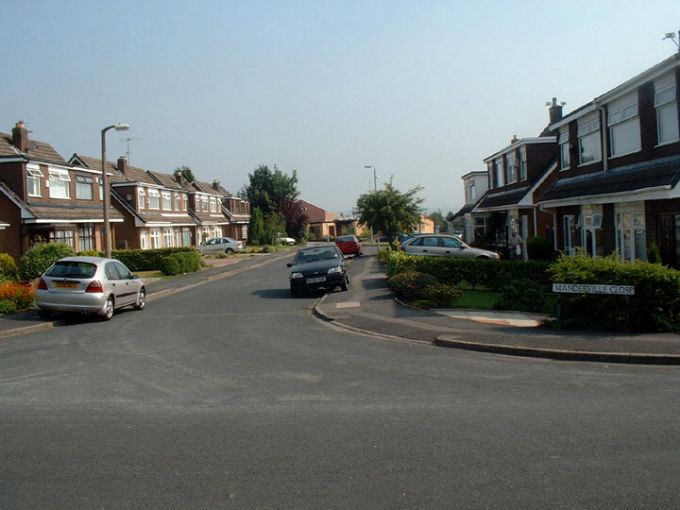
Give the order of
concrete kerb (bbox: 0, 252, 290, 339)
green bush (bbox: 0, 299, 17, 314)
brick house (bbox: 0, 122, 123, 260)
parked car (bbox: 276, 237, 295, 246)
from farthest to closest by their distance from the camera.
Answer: parked car (bbox: 276, 237, 295, 246) < brick house (bbox: 0, 122, 123, 260) < green bush (bbox: 0, 299, 17, 314) < concrete kerb (bbox: 0, 252, 290, 339)

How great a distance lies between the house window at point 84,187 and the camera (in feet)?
122

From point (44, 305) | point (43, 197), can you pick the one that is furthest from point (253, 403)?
point (43, 197)

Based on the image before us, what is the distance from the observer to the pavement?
1012cm

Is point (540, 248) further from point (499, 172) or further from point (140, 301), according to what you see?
point (140, 301)

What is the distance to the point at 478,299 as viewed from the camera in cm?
1802

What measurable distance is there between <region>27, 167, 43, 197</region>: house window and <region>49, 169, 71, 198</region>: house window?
3.71ft

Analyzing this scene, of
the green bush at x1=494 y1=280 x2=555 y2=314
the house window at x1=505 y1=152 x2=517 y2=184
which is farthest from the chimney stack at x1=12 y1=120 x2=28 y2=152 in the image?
the green bush at x1=494 y1=280 x2=555 y2=314

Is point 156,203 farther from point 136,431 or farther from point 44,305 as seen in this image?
point 136,431

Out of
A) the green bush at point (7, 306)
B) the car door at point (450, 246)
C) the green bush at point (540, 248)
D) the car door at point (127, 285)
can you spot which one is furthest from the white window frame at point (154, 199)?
the green bush at point (7, 306)

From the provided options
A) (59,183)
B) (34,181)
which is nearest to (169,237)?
(59,183)

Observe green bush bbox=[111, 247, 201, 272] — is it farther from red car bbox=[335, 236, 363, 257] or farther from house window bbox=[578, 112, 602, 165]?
house window bbox=[578, 112, 602, 165]

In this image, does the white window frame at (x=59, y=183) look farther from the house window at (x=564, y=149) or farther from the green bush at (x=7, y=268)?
the house window at (x=564, y=149)

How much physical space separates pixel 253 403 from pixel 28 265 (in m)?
21.5

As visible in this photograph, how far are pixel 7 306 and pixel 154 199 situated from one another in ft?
119
